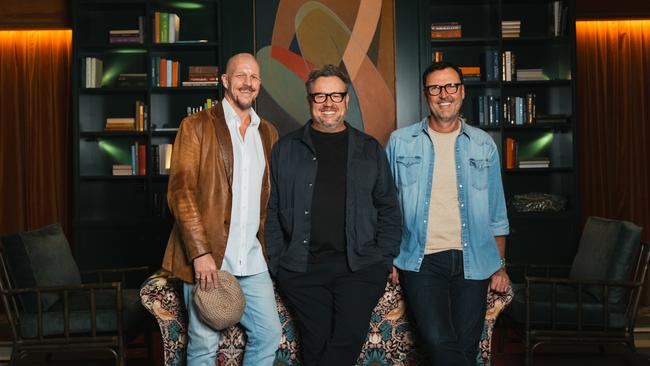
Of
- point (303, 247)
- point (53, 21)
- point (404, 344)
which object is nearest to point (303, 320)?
point (303, 247)

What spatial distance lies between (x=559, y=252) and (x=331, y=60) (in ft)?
7.79

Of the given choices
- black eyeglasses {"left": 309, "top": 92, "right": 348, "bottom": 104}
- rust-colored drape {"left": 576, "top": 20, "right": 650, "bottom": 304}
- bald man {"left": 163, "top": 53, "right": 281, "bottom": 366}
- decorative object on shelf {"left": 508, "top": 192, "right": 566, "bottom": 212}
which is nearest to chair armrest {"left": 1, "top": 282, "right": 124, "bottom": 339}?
bald man {"left": 163, "top": 53, "right": 281, "bottom": 366}

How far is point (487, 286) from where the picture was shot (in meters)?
2.79

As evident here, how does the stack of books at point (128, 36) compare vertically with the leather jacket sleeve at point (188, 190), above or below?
above

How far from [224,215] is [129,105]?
357 centimetres

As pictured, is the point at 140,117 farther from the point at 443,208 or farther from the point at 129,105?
the point at 443,208

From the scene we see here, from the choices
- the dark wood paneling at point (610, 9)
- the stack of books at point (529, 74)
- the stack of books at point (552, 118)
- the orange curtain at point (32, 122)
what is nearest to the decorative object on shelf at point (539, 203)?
the stack of books at point (552, 118)

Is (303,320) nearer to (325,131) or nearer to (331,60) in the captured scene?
(325,131)

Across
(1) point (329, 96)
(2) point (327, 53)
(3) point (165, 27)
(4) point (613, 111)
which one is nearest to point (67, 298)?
(1) point (329, 96)

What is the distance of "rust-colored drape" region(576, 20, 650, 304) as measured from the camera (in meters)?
6.00

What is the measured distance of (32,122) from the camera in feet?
19.6

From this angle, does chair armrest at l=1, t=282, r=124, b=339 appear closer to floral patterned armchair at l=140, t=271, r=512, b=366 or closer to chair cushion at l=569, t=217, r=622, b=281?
floral patterned armchair at l=140, t=271, r=512, b=366

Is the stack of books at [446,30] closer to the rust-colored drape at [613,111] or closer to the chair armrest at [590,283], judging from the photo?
the rust-colored drape at [613,111]

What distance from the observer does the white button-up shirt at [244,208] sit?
8.60 ft
